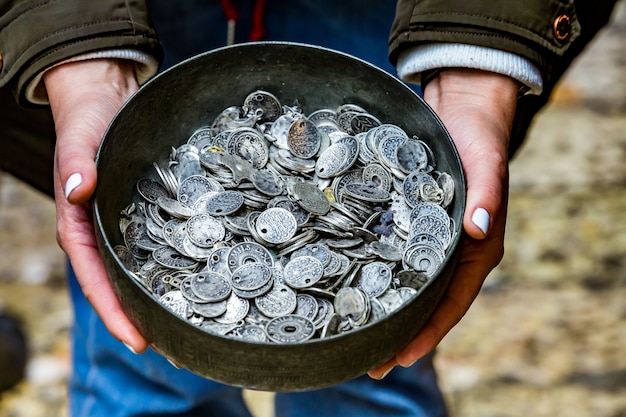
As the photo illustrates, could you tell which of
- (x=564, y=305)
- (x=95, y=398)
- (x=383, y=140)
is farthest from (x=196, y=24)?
(x=564, y=305)

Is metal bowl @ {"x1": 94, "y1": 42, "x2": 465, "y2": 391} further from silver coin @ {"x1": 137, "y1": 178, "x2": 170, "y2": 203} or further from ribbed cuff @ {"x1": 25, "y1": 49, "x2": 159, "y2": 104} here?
ribbed cuff @ {"x1": 25, "y1": 49, "x2": 159, "y2": 104}

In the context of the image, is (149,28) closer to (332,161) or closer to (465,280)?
(332,161)

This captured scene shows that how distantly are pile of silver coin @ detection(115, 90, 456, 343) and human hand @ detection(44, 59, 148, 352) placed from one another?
0.26ft

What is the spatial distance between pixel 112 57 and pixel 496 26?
683 mm

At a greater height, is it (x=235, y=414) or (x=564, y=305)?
(x=235, y=414)

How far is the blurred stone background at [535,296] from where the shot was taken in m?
2.35

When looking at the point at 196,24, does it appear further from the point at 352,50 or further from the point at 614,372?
the point at 614,372

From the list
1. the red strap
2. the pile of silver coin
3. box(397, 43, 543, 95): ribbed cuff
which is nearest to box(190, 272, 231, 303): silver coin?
the pile of silver coin

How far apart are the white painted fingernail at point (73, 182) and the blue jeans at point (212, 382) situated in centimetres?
57

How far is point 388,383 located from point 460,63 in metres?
0.76

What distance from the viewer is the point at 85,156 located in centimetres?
122

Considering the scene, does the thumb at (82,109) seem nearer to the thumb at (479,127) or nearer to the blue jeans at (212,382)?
the blue jeans at (212,382)

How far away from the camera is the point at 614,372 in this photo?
2.38 meters

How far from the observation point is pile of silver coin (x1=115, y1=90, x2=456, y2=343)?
1.19 m
